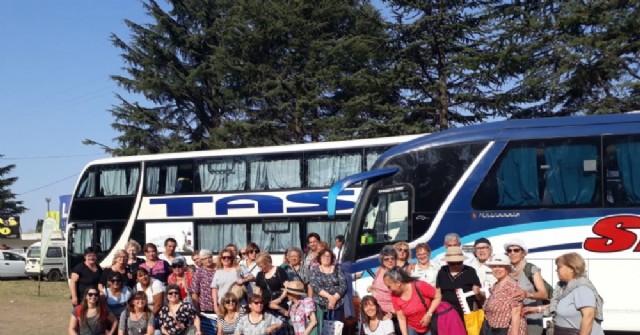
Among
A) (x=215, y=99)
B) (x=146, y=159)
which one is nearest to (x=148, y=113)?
(x=215, y=99)

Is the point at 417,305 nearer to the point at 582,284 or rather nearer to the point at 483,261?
the point at 483,261

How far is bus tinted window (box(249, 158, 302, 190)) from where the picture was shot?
18828mm

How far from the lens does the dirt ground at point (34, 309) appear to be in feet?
55.1

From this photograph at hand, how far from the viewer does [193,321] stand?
380 inches

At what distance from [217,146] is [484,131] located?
27.3 m

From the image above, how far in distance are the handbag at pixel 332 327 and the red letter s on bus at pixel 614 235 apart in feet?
11.2

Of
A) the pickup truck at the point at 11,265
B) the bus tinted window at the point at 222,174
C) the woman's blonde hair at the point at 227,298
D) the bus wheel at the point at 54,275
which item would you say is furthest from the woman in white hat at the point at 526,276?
the pickup truck at the point at 11,265

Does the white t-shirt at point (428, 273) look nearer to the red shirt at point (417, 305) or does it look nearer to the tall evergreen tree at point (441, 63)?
the red shirt at point (417, 305)

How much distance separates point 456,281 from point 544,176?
3081 millimetres

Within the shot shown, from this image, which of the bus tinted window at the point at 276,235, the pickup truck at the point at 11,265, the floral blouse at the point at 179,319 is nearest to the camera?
the floral blouse at the point at 179,319

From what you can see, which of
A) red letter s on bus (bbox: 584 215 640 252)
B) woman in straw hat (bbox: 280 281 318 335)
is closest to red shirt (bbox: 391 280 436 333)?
woman in straw hat (bbox: 280 281 318 335)

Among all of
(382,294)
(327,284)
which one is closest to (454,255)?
(382,294)

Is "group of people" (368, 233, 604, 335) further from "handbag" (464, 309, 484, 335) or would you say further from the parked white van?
the parked white van

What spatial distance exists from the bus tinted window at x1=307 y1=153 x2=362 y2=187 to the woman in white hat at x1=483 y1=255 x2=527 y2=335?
10315 mm
